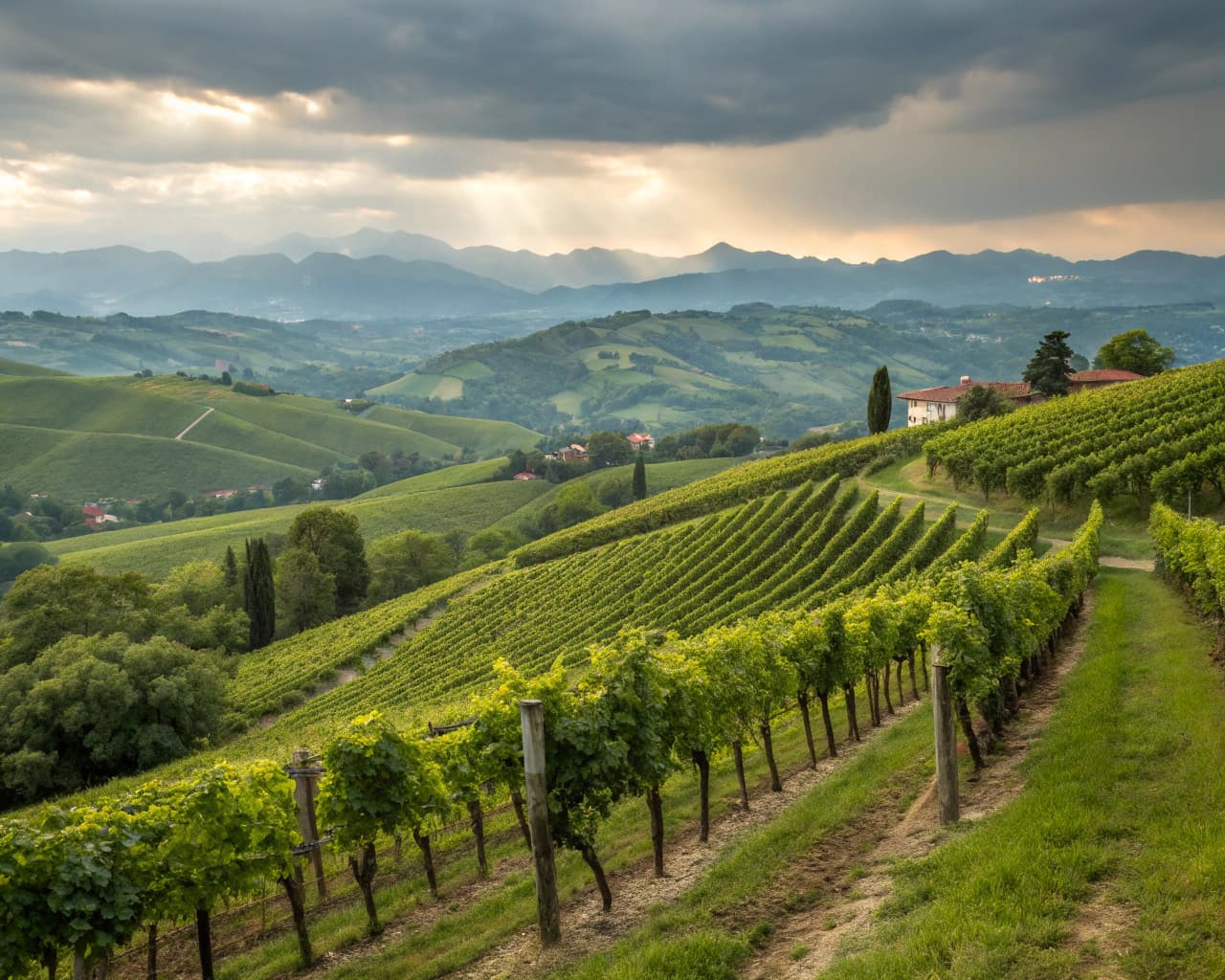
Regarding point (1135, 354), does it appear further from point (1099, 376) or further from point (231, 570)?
point (231, 570)

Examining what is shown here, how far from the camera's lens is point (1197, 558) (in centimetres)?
2520

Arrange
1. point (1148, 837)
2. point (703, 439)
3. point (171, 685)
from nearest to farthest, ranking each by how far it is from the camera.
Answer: point (1148, 837)
point (171, 685)
point (703, 439)

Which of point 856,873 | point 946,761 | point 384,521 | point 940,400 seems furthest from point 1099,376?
point 384,521

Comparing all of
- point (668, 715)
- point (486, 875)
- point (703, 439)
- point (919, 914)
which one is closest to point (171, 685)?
point (486, 875)

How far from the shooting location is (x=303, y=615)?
262 ft

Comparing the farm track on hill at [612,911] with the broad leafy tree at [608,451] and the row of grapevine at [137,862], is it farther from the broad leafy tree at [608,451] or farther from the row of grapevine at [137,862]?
the broad leafy tree at [608,451]

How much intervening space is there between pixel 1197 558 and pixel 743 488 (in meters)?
44.1

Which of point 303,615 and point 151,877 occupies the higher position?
point 151,877

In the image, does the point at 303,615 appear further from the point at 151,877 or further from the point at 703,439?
the point at 703,439

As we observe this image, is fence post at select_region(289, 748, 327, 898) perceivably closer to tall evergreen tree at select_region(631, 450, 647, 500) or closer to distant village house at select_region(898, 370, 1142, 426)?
distant village house at select_region(898, 370, 1142, 426)

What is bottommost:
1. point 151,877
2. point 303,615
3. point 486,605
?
point 303,615

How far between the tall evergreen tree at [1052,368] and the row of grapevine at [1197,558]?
54.6m

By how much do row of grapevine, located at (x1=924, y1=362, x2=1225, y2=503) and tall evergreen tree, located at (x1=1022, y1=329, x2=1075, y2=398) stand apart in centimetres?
1947

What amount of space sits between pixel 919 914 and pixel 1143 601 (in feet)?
81.9
